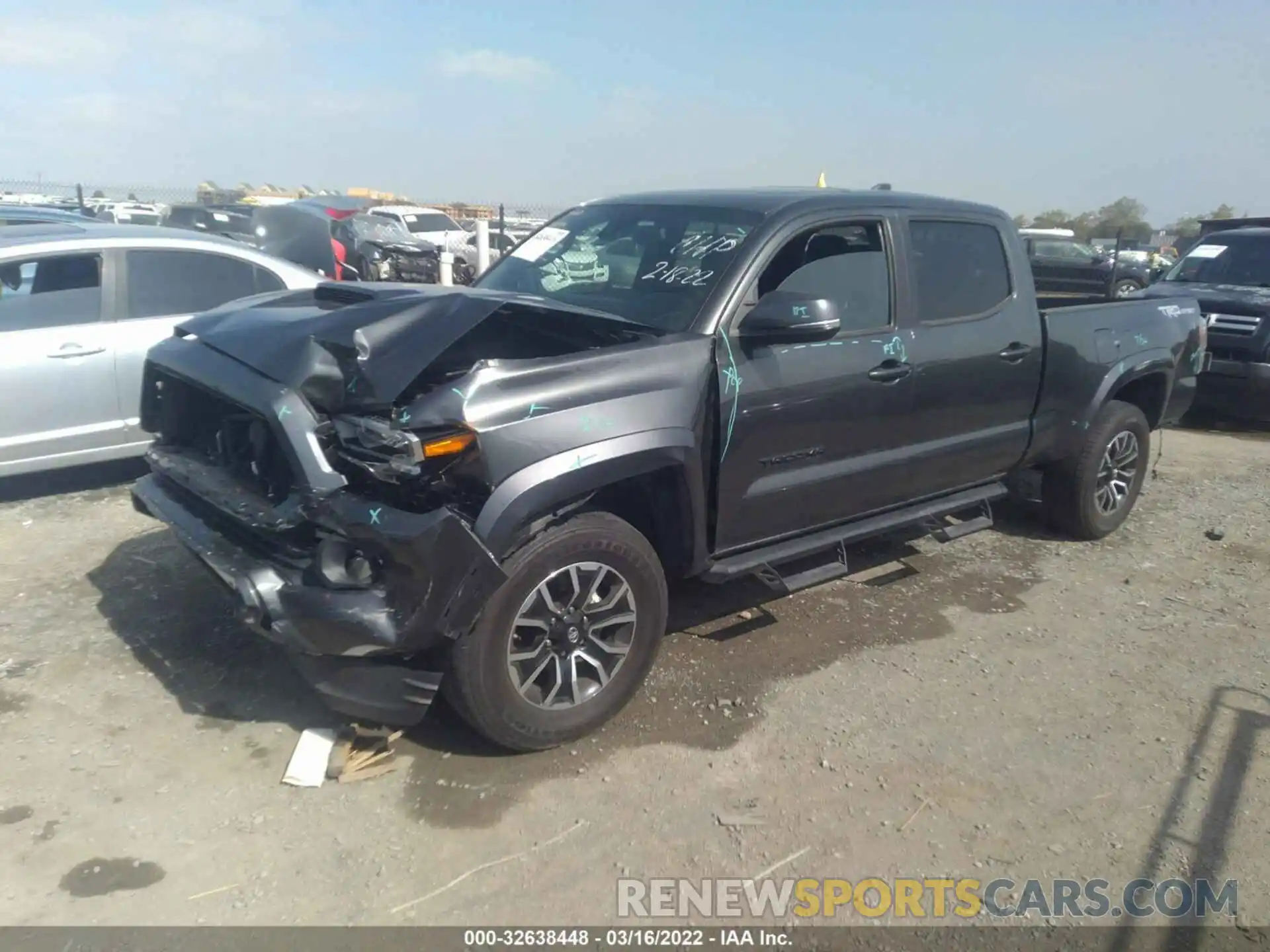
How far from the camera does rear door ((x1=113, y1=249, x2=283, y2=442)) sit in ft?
18.9

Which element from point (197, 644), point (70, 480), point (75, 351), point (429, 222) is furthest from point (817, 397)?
point (429, 222)

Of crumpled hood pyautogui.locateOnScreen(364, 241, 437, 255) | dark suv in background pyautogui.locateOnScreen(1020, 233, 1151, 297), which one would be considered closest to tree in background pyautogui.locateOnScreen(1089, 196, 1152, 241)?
dark suv in background pyautogui.locateOnScreen(1020, 233, 1151, 297)

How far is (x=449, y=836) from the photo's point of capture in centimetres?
304

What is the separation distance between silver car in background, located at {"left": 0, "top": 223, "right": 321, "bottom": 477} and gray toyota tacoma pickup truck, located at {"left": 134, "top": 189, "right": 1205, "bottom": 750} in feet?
6.15

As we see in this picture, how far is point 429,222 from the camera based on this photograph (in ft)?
72.4

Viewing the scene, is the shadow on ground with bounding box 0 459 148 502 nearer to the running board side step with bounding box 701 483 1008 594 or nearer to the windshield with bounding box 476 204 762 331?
the windshield with bounding box 476 204 762 331

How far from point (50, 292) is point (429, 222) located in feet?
56.2

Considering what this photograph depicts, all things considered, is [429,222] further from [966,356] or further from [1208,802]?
[1208,802]

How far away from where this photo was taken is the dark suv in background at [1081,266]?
65.1ft

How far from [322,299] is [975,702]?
3238 mm

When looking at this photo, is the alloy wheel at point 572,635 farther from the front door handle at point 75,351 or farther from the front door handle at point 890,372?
the front door handle at point 75,351

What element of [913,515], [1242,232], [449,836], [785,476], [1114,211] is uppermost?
[1114,211]

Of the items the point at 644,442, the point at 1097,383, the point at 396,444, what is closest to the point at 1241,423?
the point at 1097,383

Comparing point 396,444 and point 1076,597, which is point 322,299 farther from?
point 1076,597
